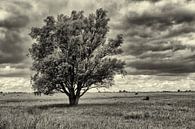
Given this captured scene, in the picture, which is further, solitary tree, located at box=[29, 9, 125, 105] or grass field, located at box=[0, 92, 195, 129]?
solitary tree, located at box=[29, 9, 125, 105]

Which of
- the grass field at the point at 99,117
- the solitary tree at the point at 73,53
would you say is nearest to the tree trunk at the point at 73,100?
the solitary tree at the point at 73,53


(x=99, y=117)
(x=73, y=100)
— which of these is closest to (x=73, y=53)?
(x=73, y=100)

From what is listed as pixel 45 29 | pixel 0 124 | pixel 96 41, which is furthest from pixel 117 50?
pixel 0 124

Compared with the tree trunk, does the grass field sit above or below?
below

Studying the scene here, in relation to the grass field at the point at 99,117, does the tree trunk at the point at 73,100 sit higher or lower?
higher

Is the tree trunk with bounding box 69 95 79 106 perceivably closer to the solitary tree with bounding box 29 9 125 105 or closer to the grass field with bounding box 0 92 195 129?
the solitary tree with bounding box 29 9 125 105

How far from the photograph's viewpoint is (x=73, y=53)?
164ft

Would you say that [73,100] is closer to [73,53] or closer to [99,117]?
[73,53]

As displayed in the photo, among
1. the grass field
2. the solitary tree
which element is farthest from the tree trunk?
the grass field

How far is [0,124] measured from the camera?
15.1 metres

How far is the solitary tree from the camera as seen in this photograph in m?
50.2

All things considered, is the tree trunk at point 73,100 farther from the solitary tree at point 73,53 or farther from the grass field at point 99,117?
the grass field at point 99,117

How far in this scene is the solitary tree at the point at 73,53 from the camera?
5015cm

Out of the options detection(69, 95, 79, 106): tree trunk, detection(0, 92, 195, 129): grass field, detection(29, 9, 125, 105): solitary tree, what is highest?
detection(29, 9, 125, 105): solitary tree
